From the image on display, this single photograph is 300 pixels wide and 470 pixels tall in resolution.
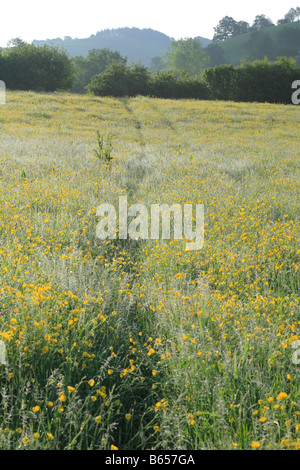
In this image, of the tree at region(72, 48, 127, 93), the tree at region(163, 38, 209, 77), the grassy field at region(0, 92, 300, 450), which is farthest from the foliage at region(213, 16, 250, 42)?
the grassy field at region(0, 92, 300, 450)

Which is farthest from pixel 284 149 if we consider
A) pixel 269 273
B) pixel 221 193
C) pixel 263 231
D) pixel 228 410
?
pixel 228 410

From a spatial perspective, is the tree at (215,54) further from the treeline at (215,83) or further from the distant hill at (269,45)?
the treeline at (215,83)

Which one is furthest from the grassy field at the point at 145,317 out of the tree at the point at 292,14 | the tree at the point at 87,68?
the tree at the point at 292,14

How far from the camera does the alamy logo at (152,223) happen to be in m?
5.06

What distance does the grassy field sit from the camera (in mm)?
2195

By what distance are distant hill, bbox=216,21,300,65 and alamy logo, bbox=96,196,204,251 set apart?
97.0m

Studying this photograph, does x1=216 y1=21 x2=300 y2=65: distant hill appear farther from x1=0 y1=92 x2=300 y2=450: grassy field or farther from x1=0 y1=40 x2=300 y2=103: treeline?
x1=0 y1=92 x2=300 y2=450: grassy field

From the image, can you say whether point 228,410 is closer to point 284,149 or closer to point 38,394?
point 38,394

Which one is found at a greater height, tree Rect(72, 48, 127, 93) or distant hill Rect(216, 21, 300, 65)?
distant hill Rect(216, 21, 300, 65)

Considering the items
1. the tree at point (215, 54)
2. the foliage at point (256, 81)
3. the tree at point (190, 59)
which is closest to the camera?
the foliage at point (256, 81)

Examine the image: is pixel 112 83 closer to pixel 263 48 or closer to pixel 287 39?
pixel 263 48

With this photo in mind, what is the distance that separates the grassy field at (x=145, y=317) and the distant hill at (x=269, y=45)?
96885 mm

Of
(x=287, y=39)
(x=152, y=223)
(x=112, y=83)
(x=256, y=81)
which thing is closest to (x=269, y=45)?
(x=287, y=39)

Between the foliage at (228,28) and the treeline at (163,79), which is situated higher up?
the foliage at (228,28)
